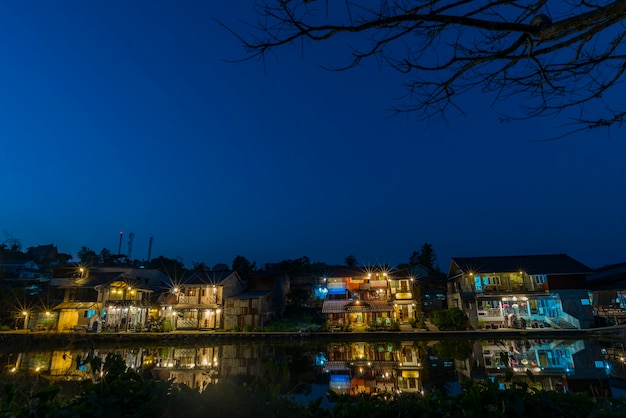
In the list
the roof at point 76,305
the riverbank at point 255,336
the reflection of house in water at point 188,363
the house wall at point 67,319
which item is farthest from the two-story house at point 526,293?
the house wall at point 67,319

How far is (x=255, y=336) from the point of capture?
3030cm

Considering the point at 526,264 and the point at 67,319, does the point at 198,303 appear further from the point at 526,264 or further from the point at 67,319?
the point at 526,264

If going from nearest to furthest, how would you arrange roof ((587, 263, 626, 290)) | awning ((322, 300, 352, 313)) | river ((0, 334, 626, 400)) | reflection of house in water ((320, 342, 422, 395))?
reflection of house in water ((320, 342, 422, 395)) < river ((0, 334, 626, 400)) < roof ((587, 263, 626, 290)) < awning ((322, 300, 352, 313))

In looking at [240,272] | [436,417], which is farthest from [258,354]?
[240,272]

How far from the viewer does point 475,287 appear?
111ft

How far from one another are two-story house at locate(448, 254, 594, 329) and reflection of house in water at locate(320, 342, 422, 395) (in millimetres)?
11654

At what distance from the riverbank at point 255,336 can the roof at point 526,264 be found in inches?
253

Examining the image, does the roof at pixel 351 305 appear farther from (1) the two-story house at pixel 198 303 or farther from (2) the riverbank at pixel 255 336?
(1) the two-story house at pixel 198 303

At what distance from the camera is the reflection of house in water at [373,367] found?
45.2 feet

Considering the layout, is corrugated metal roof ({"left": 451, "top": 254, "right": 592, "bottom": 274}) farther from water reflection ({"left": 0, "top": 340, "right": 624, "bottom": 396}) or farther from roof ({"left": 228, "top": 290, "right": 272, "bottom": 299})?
roof ({"left": 228, "top": 290, "right": 272, "bottom": 299})

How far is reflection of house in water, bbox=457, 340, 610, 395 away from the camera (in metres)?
13.4

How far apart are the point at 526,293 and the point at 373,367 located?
2272 cm

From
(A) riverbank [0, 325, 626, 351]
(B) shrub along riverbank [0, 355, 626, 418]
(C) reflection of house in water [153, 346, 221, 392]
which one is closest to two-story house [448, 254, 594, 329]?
(A) riverbank [0, 325, 626, 351]

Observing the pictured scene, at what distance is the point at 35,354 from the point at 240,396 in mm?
30843
